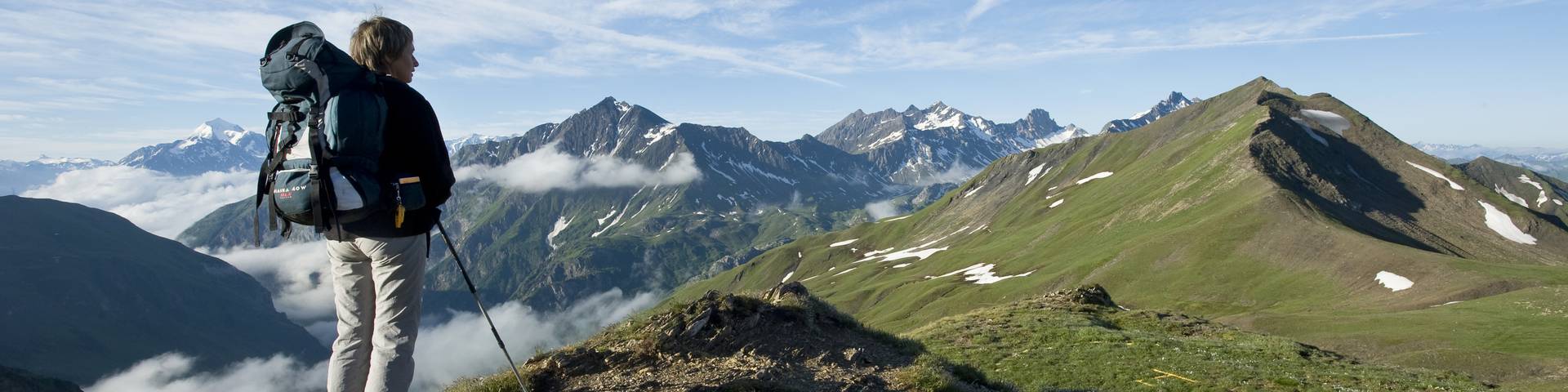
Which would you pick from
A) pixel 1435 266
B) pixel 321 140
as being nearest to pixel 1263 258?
pixel 1435 266

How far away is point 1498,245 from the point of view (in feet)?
294

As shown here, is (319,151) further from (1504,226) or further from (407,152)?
(1504,226)

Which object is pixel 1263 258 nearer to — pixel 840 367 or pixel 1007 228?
pixel 840 367

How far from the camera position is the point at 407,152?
23.9ft

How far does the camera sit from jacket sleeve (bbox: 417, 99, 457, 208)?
7.29 m

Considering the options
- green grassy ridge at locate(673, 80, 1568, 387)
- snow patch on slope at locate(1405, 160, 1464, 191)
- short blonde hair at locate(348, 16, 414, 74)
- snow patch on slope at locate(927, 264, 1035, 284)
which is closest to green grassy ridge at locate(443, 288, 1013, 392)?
short blonde hair at locate(348, 16, 414, 74)

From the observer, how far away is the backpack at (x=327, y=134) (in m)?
6.79

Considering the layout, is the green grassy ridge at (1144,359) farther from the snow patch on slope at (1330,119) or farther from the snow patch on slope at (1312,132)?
the snow patch on slope at (1330,119)

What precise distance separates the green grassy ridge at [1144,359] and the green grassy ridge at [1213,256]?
36.4ft

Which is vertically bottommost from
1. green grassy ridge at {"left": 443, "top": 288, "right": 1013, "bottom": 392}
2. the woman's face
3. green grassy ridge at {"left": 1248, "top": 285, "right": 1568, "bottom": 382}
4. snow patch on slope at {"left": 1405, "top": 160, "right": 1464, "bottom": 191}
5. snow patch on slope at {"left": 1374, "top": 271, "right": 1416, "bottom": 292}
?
snow patch on slope at {"left": 1405, "top": 160, "right": 1464, "bottom": 191}

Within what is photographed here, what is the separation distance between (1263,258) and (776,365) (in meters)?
73.3

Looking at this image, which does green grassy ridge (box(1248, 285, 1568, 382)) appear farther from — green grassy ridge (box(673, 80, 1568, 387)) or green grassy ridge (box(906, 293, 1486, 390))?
green grassy ridge (box(906, 293, 1486, 390))

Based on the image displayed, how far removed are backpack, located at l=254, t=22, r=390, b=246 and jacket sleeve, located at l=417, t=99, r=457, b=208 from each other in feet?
1.32

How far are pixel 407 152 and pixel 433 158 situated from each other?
250 mm
